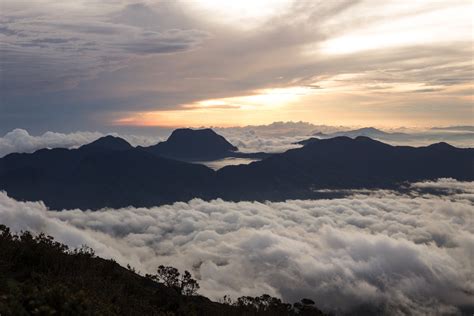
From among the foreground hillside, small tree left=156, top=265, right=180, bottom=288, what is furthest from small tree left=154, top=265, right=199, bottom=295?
the foreground hillside

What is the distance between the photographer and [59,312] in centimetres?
1172

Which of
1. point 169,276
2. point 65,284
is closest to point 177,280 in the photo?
point 169,276

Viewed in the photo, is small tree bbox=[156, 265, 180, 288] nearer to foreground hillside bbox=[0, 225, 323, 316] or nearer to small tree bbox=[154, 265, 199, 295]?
small tree bbox=[154, 265, 199, 295]

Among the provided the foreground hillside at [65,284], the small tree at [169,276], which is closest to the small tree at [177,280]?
the small tree at [169,276]

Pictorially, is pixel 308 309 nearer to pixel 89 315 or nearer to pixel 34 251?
pixel 34 251

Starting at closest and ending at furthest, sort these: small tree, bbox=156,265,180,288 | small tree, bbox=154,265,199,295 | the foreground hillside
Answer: the foreground hillside, small tree, bbox=154,265,199,295, small tree, bbox=156,265,180,288

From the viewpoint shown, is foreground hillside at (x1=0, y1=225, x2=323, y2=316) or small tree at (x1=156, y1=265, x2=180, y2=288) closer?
foreground hillside at (x1=0, y1=225, x2=323, y2=316)

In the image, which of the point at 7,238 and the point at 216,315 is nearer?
the point at 7,238

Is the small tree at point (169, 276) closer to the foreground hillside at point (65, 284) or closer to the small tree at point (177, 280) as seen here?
the small tree at point (177, 280)

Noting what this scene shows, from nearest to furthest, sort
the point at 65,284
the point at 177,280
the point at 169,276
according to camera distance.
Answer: the point at 65,284
the point at 177,280
the point at 169,276

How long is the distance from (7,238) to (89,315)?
16.0 metres

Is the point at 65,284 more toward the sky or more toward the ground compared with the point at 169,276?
more toward the sky

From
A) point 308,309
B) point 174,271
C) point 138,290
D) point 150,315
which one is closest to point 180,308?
point 138,290

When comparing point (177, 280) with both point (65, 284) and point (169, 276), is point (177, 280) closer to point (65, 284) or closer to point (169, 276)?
point (169, 276)
